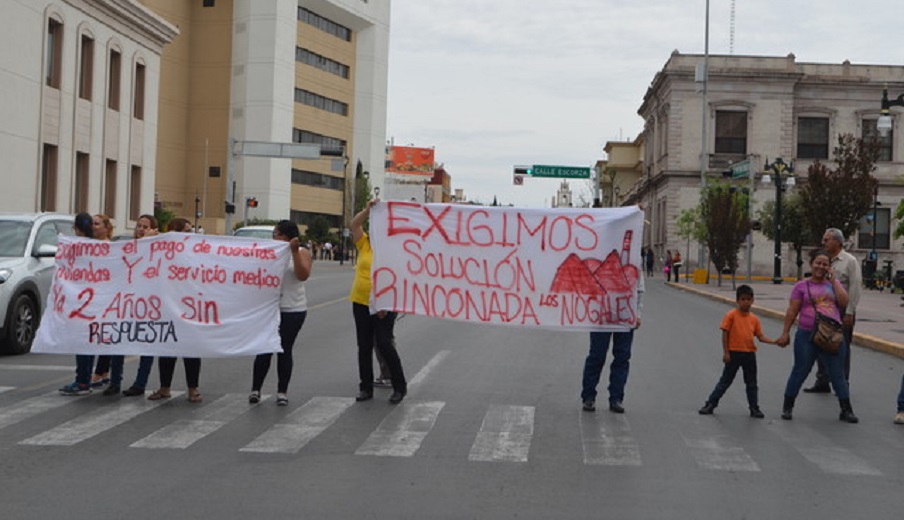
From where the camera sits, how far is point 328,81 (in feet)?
319

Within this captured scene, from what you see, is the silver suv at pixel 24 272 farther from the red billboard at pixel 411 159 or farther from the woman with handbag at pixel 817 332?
the red billboard at pixel 411 159

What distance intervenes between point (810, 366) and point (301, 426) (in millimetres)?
5041

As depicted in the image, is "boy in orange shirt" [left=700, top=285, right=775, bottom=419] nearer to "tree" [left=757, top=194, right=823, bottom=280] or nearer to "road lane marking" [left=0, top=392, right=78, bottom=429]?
"road lane marking" [left=0, top=392, right=78, bottom=429]

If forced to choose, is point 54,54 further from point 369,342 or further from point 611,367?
point 611,367

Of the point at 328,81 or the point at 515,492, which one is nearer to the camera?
the point at 515,492

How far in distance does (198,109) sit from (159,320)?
82.1m

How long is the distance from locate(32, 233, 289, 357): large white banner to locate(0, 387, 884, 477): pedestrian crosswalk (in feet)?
2.01

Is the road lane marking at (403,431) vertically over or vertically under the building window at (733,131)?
under

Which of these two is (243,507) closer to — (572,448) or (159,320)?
(572,448)

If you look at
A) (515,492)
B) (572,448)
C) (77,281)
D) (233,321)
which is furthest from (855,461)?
(77,281)

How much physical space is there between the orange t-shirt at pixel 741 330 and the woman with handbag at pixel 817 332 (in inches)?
10.4

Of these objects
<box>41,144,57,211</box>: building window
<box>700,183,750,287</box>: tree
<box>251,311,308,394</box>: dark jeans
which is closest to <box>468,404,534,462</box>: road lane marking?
<box>251,311,308,394</box>: dark jeans

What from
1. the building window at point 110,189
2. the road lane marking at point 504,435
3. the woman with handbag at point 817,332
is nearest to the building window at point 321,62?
the building window at point 110,189

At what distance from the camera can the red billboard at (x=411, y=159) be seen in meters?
174
